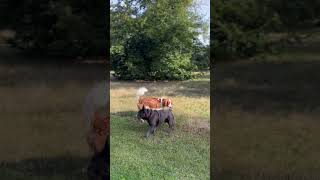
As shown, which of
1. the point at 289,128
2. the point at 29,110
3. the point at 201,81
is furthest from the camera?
the point at 29,110

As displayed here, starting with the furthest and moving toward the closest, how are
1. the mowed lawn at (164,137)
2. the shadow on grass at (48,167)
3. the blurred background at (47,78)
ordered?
the blurred background at (47,78) → the shadow on grass at (48,167) → the mowed lawn at (164,137)

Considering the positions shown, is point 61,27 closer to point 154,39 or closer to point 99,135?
point 154,39

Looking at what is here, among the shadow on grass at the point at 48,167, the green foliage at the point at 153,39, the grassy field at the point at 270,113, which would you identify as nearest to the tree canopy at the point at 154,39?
the green foliage at the point at 153,39

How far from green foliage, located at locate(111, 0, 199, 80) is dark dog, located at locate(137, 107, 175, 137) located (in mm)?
202

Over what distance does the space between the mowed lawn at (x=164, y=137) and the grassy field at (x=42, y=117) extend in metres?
0.25

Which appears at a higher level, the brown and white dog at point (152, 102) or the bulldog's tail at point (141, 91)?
the bulldog's tail at point (141, 91)

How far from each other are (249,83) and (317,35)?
1.66 feet

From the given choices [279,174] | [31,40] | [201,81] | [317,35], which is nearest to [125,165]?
[201,81]

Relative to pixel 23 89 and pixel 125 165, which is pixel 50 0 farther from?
pixel 125 165

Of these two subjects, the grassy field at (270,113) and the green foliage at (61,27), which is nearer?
the grassy field at (270,113)

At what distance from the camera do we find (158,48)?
3129mm

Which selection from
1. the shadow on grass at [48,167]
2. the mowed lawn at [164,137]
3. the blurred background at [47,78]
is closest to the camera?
the mowed lawn at [164,137]

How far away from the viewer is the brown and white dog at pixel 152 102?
3.03 m

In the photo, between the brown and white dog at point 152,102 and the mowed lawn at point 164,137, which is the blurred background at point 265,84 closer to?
the mowed lawn at point 164,137
